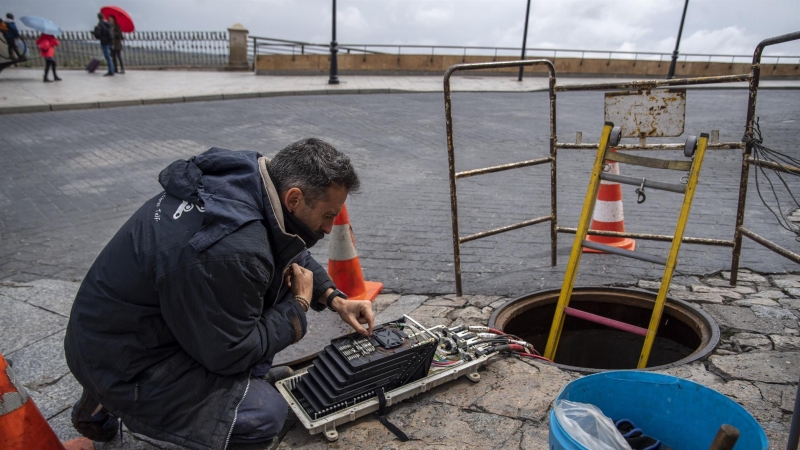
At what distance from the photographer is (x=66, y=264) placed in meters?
4.62

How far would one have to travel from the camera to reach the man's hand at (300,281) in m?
2.70

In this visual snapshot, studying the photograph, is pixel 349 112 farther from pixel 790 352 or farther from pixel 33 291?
pixel 790 352

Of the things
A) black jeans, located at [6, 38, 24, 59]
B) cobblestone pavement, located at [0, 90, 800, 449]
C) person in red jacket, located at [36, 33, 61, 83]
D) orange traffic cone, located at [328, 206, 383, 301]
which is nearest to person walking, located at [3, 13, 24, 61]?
black jeans, located at [6, 38, 24, 59]

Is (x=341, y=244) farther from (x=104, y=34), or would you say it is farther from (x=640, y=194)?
(x=104, y=34)

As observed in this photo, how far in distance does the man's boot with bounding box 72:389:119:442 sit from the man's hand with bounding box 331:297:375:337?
1055 mm

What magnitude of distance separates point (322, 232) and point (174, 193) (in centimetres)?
59

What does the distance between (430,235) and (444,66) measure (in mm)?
17512

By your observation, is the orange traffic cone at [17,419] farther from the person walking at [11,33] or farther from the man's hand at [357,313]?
the person walking at [11,33]

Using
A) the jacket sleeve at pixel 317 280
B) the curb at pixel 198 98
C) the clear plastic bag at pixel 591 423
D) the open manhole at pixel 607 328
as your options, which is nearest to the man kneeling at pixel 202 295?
the jacket sleeve at pixel 317 280

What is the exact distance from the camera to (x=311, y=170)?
91.4 inches

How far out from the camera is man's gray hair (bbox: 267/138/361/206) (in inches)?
91.4

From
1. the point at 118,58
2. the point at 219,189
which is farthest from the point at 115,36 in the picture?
the point at 219,189

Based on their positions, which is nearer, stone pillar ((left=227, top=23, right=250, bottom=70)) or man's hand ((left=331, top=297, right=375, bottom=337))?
man's hand ((left=331, top=297, right=375, bottom=337))

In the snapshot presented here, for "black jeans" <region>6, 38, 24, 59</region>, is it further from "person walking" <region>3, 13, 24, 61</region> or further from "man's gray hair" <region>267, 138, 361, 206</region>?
"man's gray hair" <region>267, 138, 361, 206</region>
